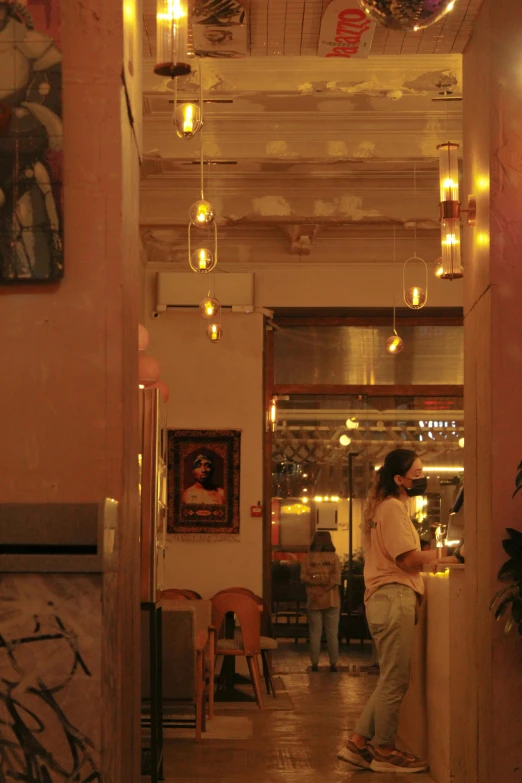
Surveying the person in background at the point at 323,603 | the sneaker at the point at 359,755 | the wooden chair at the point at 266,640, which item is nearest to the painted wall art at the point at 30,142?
the sneaker at the point at 359,755

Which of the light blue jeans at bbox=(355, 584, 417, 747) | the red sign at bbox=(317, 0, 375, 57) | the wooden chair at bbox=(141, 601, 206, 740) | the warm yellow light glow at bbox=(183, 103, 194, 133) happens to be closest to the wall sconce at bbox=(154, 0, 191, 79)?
the red sign at bbox=(317, 0, 375, 57)

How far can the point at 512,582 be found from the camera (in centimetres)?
426

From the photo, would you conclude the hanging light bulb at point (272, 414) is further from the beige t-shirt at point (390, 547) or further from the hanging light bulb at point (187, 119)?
the hanging light bulb at point (187, 119)

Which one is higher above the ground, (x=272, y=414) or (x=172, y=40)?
(x=172, y=40)

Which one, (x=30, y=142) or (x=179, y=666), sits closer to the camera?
(x=30, y=142)

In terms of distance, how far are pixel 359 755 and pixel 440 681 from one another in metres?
0.77

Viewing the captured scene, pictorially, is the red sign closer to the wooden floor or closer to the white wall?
the wooden floor

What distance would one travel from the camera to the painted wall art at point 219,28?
5031mm

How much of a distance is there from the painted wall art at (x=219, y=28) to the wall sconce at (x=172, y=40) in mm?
2297

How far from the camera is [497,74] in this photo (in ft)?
15.0

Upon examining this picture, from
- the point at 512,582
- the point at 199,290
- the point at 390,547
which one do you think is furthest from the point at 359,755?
the point at 199,290

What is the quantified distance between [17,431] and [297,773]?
124 inches

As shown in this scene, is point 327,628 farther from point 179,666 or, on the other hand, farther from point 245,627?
point 179,666

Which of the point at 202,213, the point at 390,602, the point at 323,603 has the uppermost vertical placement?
the point at 202,213
